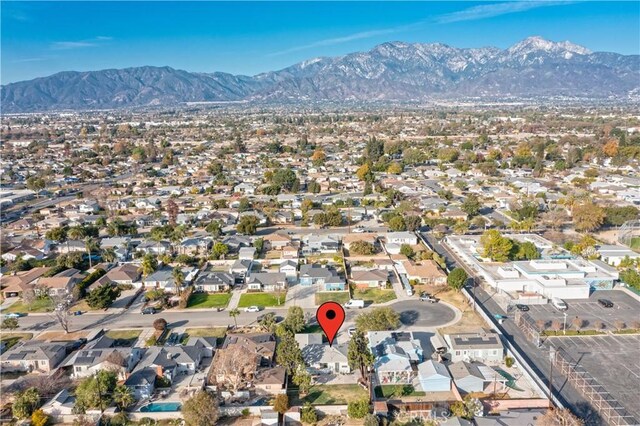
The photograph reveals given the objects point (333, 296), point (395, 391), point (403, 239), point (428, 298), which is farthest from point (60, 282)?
point (403, 239)

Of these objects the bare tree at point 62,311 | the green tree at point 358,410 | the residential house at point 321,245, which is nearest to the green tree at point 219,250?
the residential house at point 321,245

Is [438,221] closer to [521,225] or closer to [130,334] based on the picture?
[521,225]

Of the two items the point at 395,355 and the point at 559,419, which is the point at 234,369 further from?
the point at 559,419

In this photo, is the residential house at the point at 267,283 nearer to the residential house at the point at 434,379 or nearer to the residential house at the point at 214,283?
the residential house at the point at 214,283

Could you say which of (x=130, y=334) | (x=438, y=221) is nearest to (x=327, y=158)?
(x=438, y=221)

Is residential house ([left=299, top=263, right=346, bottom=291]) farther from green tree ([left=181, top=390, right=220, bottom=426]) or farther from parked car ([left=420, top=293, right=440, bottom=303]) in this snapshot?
green tree ([left=181, top=390, right=220, bottom=426])

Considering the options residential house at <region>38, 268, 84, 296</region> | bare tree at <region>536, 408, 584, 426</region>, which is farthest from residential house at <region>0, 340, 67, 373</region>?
bare tree at <region>536, 408, 584, 426</region>
